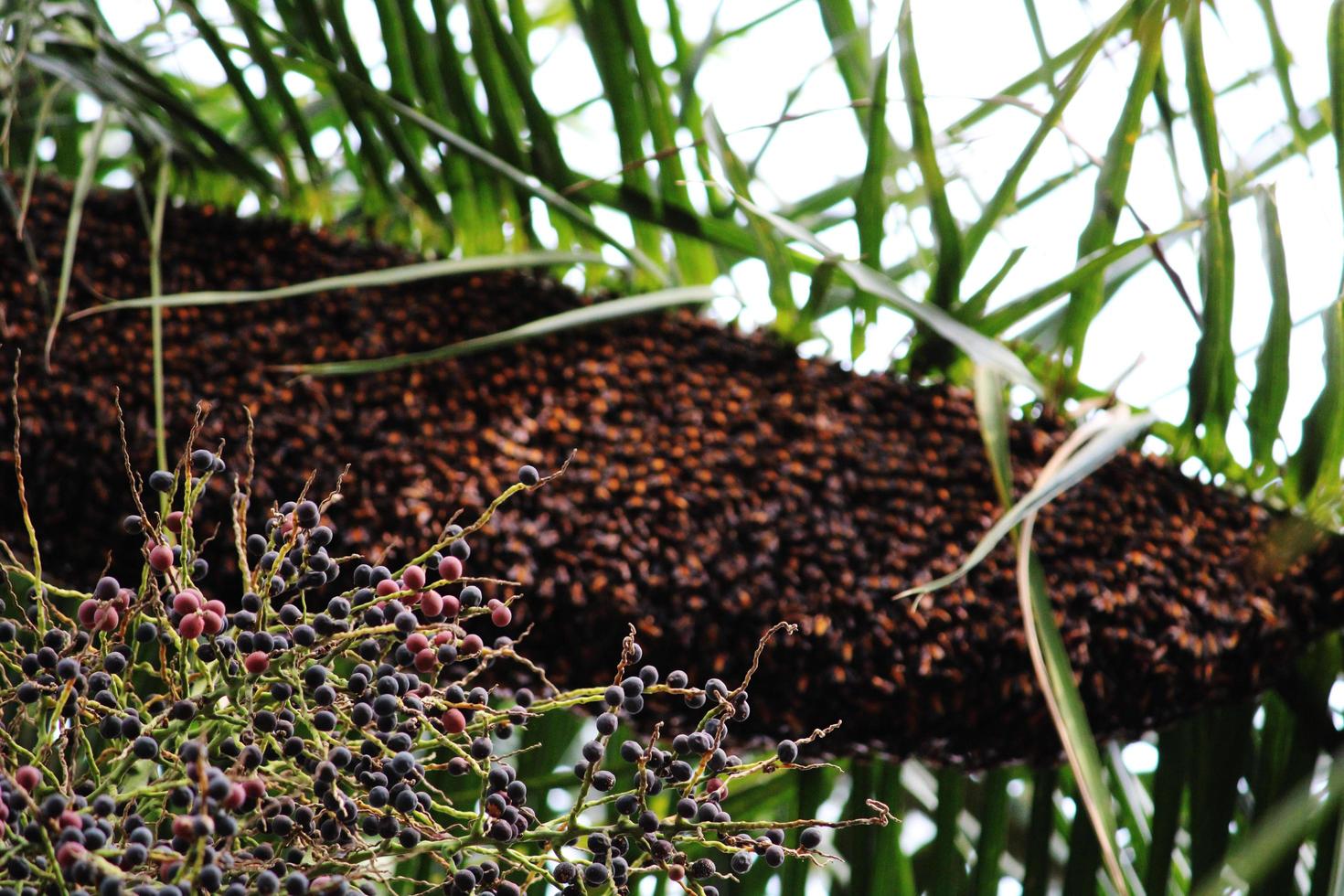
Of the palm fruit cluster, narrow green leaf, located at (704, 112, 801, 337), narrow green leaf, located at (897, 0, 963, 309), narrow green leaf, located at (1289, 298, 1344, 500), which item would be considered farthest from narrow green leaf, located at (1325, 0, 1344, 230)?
the palm fruit cluster

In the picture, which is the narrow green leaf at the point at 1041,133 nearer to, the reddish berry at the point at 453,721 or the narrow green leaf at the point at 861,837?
the narrow green leaf at the point at 861,837

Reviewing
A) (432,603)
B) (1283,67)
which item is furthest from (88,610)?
(1283,67)

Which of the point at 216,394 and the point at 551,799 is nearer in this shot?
the point at 216,394

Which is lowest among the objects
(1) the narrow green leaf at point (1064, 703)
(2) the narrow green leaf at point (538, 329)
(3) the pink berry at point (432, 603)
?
(1) the narrow green leaf at point (1064, 703)

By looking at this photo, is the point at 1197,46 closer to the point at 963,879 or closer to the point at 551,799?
the point at 963,879

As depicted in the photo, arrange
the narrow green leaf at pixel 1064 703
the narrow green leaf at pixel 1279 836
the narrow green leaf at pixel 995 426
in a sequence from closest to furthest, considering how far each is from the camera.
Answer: the narrow green leaf at pixel 1064 703 → the narrow green leaf at pixel 995 426 → the narrow green leaf at pixel 1279 836

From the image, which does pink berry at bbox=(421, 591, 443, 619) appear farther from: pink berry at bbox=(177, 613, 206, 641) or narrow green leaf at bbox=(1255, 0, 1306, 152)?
narrow green leaf at bbox=(1255, 0, 1306, 152)

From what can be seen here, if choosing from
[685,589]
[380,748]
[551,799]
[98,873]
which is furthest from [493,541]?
[551,799]

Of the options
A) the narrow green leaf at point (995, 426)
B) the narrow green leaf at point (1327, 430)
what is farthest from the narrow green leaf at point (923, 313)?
the narrow green leaf at point (1327, 430)
